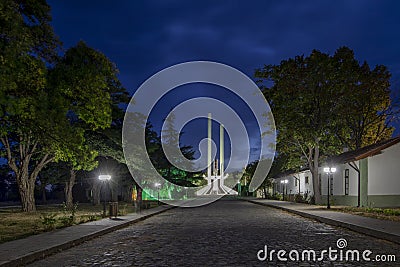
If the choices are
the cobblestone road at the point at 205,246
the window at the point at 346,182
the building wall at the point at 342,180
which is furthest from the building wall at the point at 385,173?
the cobblestone road at the point at 205,246

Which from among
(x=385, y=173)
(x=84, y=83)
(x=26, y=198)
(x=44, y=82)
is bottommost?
(x=26, y=198)

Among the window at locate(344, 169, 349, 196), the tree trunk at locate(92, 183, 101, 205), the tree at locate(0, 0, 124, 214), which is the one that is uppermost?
the tree at locate(0, 0, 124, 214)

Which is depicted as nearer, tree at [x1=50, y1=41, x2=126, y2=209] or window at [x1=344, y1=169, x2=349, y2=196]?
tree at [x1=50, y1=41, x2=126, y2=209]

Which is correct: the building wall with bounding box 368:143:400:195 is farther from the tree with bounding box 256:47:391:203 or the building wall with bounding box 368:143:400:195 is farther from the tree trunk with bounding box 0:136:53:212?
the tree trunk with bounding box 0:136:53:212

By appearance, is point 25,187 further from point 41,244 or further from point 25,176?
point 41,244

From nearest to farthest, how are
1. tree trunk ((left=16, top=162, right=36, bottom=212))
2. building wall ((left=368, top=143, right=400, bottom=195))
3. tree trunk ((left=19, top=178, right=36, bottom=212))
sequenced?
tree trunk ((left=16, top=162, right=36, bottom=212)) → tree trunk ((left=19, top=178, right=36, bottom=212)) → building wall ((left=368, top=143, right=400, bottom=195))

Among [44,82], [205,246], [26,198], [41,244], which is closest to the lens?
[41,244]

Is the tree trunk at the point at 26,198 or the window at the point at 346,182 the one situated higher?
the window at the point at 346,182

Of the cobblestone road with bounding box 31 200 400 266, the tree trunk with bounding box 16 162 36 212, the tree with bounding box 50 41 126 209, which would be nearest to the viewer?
the cobblestone road with bounding box 31 200 400 266

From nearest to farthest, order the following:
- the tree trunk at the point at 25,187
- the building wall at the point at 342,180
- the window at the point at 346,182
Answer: the tree trunk at the point at 25,187
the building wall at the point at 342,180
the window at the point at 346,182

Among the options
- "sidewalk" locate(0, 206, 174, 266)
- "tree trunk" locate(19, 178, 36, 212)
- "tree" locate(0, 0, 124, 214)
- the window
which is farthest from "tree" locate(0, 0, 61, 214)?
the window

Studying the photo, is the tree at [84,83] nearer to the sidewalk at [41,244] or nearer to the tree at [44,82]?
the tree at [44,82]

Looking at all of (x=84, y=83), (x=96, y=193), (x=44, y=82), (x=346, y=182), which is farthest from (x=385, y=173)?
(x=96, y=193)

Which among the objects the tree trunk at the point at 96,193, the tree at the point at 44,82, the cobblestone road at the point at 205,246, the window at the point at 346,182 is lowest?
the tree trunk at the point at 96,193
